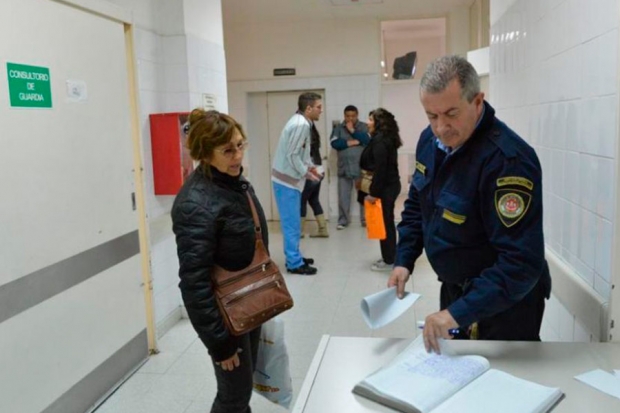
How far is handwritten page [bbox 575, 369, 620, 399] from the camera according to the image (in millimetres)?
1328

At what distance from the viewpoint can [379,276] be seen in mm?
5285

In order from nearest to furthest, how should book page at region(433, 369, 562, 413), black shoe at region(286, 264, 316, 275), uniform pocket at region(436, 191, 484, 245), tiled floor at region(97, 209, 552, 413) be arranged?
book page at region(433, 369, 562, 413)
uniform pocket at region(436, 191, 484, 245)
tiled floor at region(97, 209, 552, 413)
black shoe at region(286, 264, 316, 275)

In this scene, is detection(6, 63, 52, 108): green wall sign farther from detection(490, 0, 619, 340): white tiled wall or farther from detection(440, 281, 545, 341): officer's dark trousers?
detection(490, 0, 619, 340): white tiled wall

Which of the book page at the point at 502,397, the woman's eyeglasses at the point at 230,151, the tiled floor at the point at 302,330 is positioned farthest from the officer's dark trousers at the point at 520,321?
the tiled floor at the point at 302,330

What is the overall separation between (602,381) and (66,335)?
232cm

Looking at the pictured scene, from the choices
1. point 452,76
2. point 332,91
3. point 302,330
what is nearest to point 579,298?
point 452,76

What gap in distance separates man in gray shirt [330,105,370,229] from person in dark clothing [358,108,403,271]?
7.40ft

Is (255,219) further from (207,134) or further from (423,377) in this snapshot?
(423,377)

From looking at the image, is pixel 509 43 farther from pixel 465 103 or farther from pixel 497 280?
pixel 497 280

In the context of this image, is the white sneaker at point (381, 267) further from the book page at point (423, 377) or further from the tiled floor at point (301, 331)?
the book page at point (423, 377)

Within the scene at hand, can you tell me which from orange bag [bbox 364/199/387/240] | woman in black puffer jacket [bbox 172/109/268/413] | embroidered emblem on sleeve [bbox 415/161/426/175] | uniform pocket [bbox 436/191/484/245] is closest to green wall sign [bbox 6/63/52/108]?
woman in black puffer jacket [bbox 172/109/268/413]

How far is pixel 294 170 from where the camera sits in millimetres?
5148

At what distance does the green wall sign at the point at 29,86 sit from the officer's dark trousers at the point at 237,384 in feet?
4.61

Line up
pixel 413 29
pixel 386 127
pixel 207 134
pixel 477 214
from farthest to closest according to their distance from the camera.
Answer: pixel 413 29
pixel 386 127
pixel 207 134
pixel 477 214
